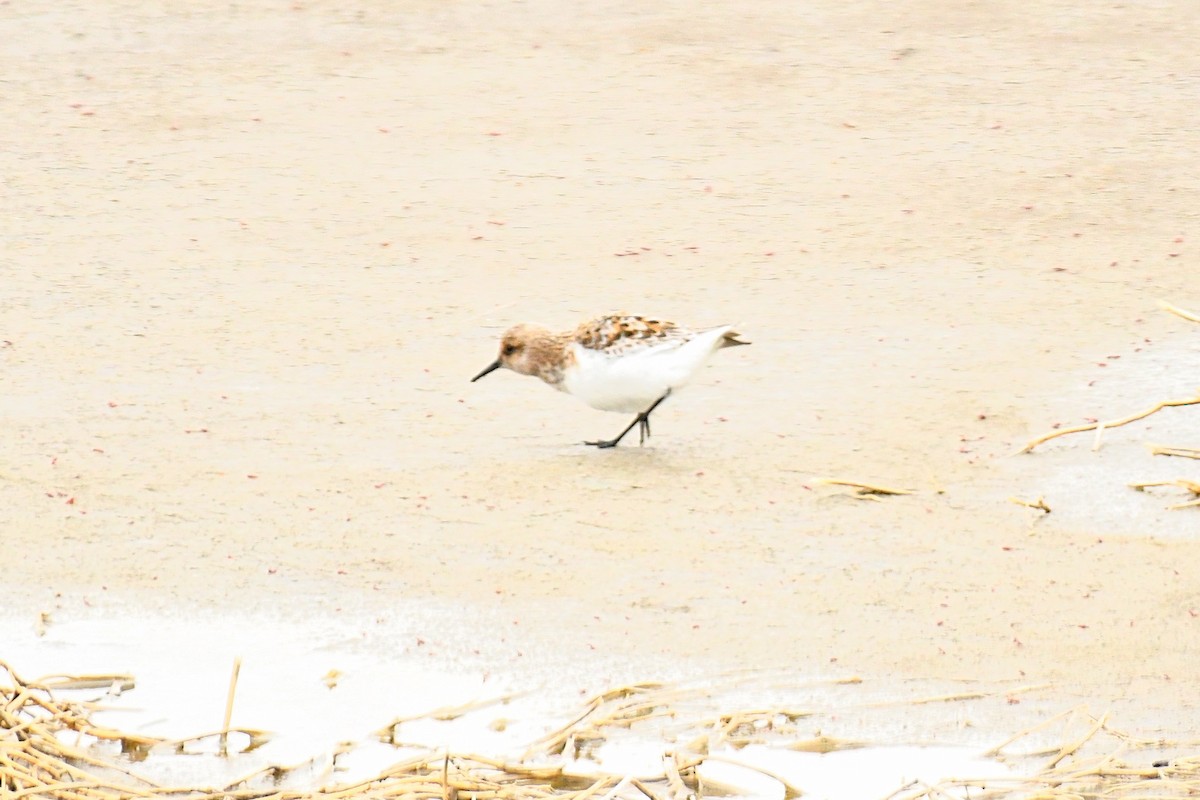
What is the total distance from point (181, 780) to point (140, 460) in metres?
2.51

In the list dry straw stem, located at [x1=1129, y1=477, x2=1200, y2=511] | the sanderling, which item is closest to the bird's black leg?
the sanderling

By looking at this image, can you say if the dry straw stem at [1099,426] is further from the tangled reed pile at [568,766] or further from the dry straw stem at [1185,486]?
the tangled reed pile at [568,766]

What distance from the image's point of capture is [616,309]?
9.10m

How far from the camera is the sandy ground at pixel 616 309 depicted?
19.9 ft

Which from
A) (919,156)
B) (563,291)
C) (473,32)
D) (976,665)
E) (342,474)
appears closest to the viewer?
(976,665)

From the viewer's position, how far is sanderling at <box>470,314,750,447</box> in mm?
7129

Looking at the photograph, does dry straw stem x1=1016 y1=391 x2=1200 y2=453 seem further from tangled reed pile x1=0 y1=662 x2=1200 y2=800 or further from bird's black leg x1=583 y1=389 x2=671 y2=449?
tangled reed pile x1=0 y1=662 x2=1200 y2=800

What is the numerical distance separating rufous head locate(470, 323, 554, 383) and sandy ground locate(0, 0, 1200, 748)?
28 cm

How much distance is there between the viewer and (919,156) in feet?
36.7

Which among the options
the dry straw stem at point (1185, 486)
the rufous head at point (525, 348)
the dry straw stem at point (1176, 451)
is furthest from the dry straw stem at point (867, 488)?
the rufous head at point (525, 348)

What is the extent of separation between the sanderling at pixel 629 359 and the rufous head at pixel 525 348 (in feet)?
0.21

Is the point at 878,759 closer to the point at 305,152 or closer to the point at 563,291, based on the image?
the point at 563,291

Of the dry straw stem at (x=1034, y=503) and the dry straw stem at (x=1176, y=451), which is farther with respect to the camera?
the dry straw stem at (x=1176, y=451)

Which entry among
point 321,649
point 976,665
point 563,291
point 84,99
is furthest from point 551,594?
point 84,99
